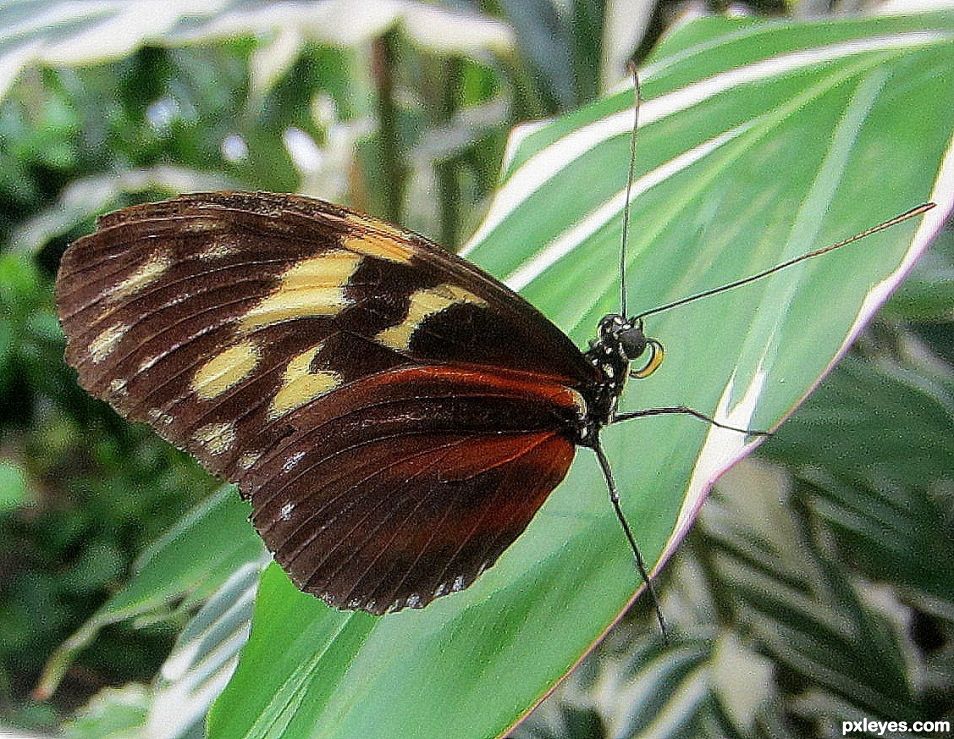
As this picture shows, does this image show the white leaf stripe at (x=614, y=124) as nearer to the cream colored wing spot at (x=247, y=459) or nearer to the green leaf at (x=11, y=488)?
the cream colored wing spot at (x=247, y=459)

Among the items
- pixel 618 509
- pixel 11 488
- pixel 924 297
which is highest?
pixel 11 488

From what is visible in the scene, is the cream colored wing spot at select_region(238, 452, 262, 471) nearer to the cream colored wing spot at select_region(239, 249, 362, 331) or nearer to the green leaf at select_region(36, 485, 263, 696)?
the cream colored wing spot at select_region(239, 249, 362, 331)

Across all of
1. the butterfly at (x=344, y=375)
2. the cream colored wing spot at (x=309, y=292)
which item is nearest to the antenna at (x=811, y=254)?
the butterfly at (x=344, y=375)

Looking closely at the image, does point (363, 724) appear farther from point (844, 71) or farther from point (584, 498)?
point (844, 71)

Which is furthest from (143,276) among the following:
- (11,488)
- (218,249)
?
(11,488)

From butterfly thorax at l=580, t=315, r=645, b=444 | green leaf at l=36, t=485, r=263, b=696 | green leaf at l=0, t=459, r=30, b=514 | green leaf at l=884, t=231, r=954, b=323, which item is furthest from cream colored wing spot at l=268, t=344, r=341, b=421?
green leaf at l=0, t=459, r=30, b=514

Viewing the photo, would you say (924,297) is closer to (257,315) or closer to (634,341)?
(634,341)

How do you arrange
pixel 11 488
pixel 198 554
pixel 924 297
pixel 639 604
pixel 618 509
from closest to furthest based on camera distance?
pixel 618 509, pixel 924 297, pixel 198 554, pixel 639 604, pixel 11 488
